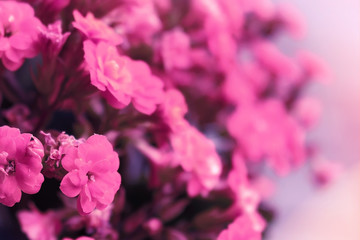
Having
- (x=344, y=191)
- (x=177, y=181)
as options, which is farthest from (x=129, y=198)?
(x=344, y=191)

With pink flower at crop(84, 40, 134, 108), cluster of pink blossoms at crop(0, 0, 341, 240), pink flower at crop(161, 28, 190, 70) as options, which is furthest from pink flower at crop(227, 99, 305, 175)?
pink flower at crop(84, 40, 134, 108)

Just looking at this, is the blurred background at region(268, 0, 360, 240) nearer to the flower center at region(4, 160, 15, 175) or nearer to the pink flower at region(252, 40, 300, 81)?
the pink flower at region(252, 40, 300, 81)

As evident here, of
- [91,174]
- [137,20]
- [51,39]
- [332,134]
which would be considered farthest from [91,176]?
[332,134]

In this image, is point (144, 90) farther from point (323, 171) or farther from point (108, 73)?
point (323, 171)

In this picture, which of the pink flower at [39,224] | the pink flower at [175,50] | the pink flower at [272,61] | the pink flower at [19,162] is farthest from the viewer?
the pink flower at [272,61]

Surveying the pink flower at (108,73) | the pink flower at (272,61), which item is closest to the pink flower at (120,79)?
the pink flower at (108,73)

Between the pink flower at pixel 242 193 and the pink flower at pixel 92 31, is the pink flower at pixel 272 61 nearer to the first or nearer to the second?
the pink flower at pixel 242 193
